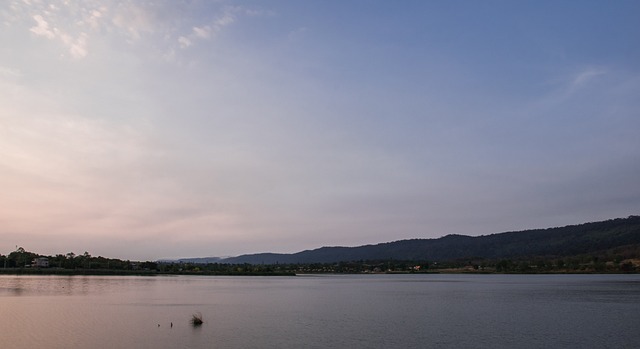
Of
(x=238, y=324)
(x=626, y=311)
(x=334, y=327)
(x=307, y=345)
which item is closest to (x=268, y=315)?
(x=238, y=324)

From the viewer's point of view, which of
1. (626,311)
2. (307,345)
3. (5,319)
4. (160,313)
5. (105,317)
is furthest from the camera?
(626,311)

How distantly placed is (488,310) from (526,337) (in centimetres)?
2029

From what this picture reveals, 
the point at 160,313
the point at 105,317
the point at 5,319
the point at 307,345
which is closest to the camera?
the point at 307,345

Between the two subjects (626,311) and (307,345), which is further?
(626,311)

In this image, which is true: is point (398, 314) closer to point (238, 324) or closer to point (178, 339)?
point (238, 324)

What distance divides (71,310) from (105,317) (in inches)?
285

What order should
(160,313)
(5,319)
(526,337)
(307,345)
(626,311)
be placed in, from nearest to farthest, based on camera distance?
1. (307,345)
2. (526,337)
3. (5,319)
4. (160,313)
5. (626,311)

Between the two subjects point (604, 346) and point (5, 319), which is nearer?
point (604, 346)

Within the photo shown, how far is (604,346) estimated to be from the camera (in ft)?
105

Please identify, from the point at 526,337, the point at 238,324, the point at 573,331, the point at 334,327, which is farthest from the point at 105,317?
the point at 573,331

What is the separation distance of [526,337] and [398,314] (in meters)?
16.1

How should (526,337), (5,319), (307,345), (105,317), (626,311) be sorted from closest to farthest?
(307,345) → (526,337) → (5,319) → (105,317) → (626,311)

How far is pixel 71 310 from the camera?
1938 inches

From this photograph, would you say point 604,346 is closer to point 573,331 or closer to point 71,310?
point 573,331
